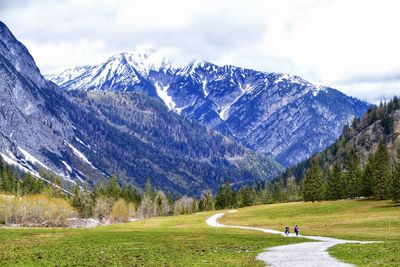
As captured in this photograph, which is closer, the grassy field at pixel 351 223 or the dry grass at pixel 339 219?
the grassy field at pixel 351 223

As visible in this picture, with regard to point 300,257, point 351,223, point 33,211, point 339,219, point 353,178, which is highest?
point 353,178

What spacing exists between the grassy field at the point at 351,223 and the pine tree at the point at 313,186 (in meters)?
20.6

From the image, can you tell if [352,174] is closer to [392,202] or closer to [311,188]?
[311,188]

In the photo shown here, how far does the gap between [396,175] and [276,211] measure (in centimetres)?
3403

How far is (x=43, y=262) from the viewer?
43188 millimetres

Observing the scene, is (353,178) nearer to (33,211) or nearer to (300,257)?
(300,257)

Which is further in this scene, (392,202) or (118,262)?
(392,202)

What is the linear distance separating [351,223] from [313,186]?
225 ft

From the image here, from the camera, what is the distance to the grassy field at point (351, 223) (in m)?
45.2

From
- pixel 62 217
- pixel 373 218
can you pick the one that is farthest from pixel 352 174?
pixel 62 217

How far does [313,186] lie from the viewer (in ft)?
523

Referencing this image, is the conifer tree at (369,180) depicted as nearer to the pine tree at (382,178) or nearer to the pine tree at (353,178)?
the pine tree at (382,178)

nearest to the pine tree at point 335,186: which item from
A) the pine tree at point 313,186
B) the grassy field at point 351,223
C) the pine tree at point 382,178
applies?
the pine tree at point 313,186

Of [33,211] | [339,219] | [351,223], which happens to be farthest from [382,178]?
[33,211]
